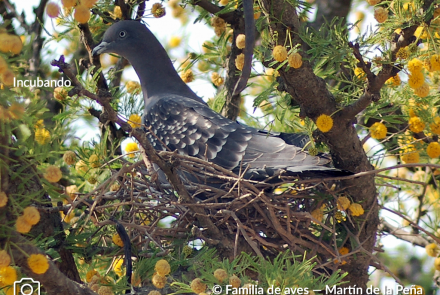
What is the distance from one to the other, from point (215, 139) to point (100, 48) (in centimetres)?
105

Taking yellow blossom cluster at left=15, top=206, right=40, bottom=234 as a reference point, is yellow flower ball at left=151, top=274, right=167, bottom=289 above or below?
above

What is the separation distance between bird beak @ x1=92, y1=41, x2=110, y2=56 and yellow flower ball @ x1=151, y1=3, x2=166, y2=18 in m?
0.47

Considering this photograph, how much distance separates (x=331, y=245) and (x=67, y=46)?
266cm

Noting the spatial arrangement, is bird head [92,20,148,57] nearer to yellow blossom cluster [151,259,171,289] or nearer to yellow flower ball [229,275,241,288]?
yellow blossom cluster [151,259,171,289]

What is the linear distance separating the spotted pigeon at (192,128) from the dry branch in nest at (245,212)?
0.40 feet

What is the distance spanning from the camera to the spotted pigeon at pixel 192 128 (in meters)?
3.49

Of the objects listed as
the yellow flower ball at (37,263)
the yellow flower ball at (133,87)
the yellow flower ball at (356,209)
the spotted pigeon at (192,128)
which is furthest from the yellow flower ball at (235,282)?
the yellow flower ball at (133,87)

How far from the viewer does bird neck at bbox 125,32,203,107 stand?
14.7ft

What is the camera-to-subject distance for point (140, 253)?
3.13m

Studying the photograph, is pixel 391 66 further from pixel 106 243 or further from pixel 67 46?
pixel 67 46

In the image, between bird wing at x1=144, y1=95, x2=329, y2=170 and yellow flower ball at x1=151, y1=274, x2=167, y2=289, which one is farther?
bird wing at x1=144, y1=95, x2=329, y2=170

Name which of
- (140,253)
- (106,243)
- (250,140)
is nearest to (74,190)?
(106,243)

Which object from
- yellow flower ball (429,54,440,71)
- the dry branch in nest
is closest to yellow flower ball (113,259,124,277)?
the dry branch in nest

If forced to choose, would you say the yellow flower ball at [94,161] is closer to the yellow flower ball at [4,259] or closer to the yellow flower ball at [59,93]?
the yellow flower ball at [59,93]
